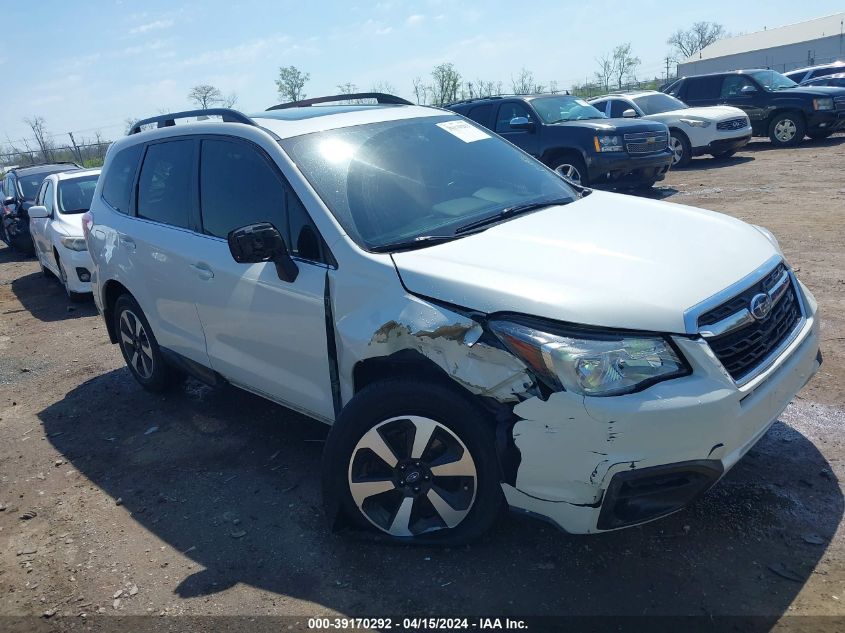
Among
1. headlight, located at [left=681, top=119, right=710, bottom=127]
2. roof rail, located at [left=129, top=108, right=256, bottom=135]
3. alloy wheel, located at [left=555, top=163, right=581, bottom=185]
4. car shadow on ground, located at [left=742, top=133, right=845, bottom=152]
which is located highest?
roof rail, located at [left=129, top=108, right=256, bottom=135]

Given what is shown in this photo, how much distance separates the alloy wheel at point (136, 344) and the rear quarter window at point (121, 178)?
2.55 feet

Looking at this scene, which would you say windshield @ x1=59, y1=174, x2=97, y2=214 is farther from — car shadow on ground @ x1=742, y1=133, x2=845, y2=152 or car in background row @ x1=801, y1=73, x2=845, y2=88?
car in background row @ x1=801, y1=73, x2=845, y2=88

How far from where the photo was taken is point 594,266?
286 cm

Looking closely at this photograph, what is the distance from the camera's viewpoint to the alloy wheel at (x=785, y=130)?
16734 millimetres

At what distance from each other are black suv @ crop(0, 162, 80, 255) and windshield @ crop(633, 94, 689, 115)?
12.0 metres

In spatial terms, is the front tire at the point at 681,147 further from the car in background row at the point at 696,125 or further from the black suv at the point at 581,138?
the black suv at the point at 581,138

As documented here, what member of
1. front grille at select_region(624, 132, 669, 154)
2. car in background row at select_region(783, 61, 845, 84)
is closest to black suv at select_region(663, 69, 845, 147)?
front grille at select_region(624, 132, 669, 154)

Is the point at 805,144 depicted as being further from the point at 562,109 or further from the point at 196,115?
the point at 196,115

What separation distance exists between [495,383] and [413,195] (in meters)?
1.28

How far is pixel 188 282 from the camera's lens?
4141 mm

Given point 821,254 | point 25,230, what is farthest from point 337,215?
point 25,230

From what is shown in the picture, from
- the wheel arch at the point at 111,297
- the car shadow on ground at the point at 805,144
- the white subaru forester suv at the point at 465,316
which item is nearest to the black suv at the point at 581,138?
the car shadow on ground at the point at 805,144

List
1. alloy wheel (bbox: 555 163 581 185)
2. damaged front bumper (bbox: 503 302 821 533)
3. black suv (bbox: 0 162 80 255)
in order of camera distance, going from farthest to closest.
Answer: black suv (bbox: 0 162 80 255), alloy wheel (bbox: 555 163 581 185), damaged front bumper (bbox: 503 302 821 533)

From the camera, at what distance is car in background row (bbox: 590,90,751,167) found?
15.1 meters
